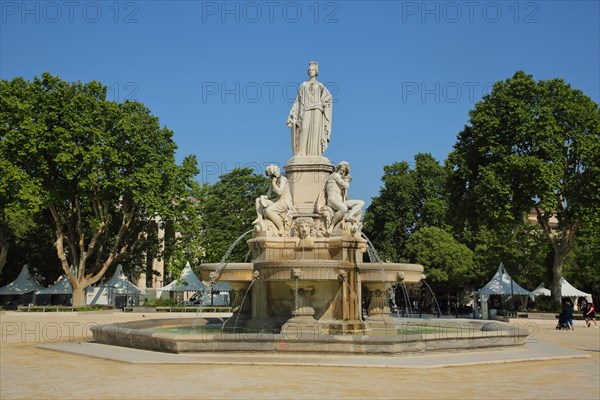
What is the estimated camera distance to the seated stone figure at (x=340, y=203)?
16.6m

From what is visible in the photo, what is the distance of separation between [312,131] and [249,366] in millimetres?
8889

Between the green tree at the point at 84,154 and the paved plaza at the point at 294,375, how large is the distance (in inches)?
980

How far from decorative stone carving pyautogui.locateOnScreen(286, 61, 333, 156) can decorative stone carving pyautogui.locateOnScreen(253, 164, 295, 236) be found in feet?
4.99

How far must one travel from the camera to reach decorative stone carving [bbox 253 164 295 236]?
1697 cm

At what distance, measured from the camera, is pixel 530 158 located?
33.7 m

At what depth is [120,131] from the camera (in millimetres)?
39281

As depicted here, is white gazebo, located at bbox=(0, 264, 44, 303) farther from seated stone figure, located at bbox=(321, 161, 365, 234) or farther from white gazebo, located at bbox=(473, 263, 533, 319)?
seated stone figure, located at bbox=(321, 161, 365, 234)

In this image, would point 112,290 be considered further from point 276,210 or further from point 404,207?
point 276,210

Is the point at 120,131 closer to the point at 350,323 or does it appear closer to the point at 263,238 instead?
the point at 263,238

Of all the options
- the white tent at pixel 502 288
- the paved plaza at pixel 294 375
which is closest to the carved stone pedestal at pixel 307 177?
the paved plaza at pixel 294 375

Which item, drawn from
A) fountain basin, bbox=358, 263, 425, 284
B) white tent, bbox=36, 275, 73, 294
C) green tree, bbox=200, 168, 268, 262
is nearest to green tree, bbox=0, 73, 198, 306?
white tent, bbox=36, 275, 73, 294

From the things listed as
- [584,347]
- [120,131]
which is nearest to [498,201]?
[584,347]

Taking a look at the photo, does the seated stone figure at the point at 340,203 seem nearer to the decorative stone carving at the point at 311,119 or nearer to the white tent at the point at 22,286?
the decorative stone carving at the point at 311,119

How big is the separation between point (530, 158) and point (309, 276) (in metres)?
23.1
